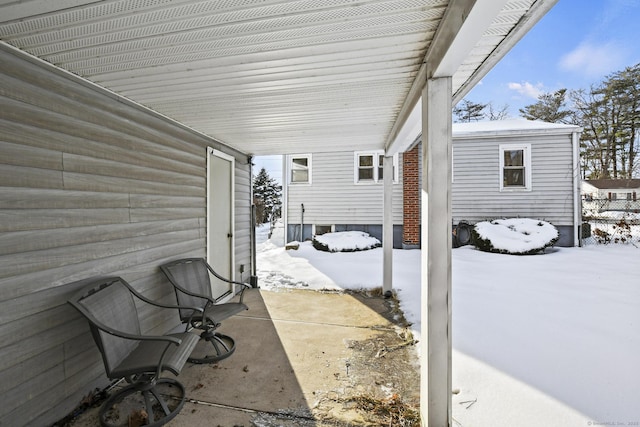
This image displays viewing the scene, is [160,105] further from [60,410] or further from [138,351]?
[60,410]

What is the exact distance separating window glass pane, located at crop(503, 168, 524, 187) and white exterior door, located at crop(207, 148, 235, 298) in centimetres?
842

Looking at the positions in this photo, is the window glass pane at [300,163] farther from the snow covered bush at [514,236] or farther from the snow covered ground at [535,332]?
the snow covered bush at [514,236]

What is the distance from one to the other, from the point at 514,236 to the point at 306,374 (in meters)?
7.87

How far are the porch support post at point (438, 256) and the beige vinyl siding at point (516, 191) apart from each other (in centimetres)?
832

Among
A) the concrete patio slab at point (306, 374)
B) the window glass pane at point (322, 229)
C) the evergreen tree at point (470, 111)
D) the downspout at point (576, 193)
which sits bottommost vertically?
the concrete patio slab at point (306, 374)

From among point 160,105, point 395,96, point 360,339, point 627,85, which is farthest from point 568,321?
point 627,85

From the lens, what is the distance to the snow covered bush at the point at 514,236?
26.5 feet

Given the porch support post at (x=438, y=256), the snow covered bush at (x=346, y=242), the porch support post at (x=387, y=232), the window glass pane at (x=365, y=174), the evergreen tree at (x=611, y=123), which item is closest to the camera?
the porch support post at (x=438, y=256)

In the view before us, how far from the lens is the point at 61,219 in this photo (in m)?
2.23

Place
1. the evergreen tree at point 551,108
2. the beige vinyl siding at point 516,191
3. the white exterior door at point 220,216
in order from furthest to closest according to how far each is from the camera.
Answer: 1. the evergreen tree at point 551,108
2. the beige vinyl siding at point 516,191
3. the white exterior door at point 220,216

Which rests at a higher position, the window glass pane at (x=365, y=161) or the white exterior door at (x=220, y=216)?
the window glass pane at (x=365, y=161)

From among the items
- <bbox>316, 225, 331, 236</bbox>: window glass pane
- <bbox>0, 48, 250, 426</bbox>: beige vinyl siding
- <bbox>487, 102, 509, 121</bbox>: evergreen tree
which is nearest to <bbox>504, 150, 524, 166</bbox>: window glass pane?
<bbox>316, 225, 331, 236</bbox>: window glass pane

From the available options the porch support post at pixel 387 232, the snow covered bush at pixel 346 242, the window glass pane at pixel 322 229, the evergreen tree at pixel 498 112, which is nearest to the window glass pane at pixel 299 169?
the window glass pane at pixel 322 229

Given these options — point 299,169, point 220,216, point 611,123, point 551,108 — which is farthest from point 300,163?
point 611,123
